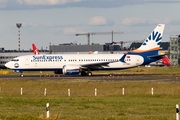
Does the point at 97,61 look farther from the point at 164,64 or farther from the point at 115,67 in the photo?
the point at 164,64

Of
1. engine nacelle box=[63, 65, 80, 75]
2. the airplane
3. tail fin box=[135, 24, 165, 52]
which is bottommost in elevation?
engine nacelle box=[63, 65, 80, 75]

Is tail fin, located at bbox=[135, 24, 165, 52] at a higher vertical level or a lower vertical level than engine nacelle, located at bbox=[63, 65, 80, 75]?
higher

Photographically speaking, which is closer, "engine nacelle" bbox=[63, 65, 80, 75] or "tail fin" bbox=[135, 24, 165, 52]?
"engine nacelle" bbox=[63, 65, 80, 75]

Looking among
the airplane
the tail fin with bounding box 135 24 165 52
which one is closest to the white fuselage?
the airplane

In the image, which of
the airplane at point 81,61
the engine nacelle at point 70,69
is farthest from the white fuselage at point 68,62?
the engine nacelle at point 70,69

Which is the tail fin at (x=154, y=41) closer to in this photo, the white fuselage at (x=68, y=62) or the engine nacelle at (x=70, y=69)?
the white fuselage at (x=68, y=62)

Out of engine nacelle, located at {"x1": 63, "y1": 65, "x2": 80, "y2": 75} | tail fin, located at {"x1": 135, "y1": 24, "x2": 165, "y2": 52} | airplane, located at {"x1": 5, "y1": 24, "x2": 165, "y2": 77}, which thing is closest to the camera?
engine nacelle, located at {"x1": 63, "y1": 65, "x2": 80, "y2": 75}

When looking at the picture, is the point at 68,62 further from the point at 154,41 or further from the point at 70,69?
the point at 154,41

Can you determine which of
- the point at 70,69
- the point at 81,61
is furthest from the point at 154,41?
the point at 70,69

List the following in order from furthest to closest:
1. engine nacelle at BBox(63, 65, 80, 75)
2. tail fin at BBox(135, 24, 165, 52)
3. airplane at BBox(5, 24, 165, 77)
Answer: tail fin at BBox(135, 24, 165, 52)
airplane at BBox(5, 24, 165, 77)
engine nacelle at BBox(63, 65, 80, 75)

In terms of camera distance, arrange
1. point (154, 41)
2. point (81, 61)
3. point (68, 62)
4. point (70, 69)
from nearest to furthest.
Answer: point (70, 69)
point (68, 62)
point (81, 61)
point (154, 41)

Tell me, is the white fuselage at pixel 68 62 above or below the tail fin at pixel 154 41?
below

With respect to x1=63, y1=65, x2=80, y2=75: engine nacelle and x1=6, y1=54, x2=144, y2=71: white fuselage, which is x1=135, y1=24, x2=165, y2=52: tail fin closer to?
x1=6, y1=54, x2=144, y2=71: white fuselage

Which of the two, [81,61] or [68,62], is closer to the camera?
[68,62]
